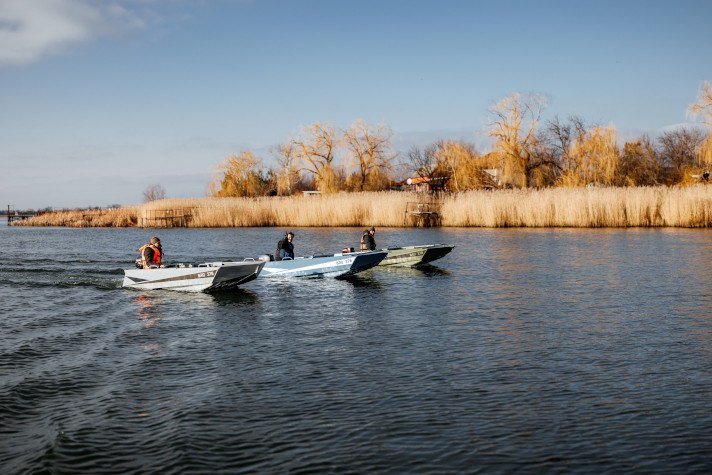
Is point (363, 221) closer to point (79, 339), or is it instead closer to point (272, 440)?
point (79, 339)

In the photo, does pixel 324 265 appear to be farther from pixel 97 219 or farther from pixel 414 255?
pixel 97 219

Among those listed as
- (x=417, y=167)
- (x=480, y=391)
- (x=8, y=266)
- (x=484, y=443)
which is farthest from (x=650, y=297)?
(x=417, y=167)

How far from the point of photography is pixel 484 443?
730 centimetres

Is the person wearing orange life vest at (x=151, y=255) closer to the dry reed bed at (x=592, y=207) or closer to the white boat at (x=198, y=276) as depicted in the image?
the white boat at (x=198, y=276)

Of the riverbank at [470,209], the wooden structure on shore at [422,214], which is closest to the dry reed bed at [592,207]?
the riverbank at [470,209]

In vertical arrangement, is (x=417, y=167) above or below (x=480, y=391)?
above

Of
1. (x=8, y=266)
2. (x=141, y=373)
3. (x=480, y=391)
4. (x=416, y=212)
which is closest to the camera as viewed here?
(x=480, y=391)

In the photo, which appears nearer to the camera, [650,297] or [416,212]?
[650,297]

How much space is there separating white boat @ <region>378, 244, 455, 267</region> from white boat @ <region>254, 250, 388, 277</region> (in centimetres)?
209

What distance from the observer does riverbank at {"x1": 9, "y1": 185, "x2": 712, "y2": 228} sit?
131 ft

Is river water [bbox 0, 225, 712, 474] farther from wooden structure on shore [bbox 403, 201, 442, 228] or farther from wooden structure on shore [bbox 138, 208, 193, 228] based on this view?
wooden structure on shore [bbox 138, 208, 193, 228]

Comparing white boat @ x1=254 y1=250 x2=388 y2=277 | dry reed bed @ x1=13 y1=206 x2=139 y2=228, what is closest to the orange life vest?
white boat @ x1=254 y1=250 x2=388 y2=277

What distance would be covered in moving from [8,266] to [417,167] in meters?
64.4

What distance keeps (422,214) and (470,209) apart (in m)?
4.67
